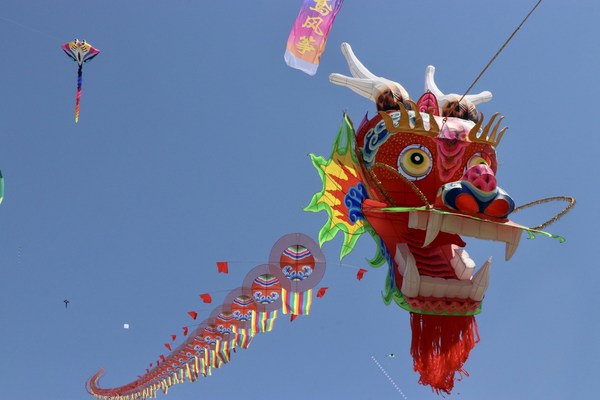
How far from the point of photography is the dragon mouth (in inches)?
454

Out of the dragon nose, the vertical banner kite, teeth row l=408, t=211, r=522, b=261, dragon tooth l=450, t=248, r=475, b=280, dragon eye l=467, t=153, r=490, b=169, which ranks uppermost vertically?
the vertical banner kite

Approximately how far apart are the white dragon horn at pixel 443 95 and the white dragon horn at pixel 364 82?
866 mm

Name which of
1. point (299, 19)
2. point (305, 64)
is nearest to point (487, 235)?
point (305, 64)

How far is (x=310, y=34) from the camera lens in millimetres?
13102

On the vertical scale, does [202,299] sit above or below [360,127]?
below

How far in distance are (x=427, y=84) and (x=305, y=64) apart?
404 centimetres

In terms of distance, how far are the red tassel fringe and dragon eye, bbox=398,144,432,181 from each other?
277cm

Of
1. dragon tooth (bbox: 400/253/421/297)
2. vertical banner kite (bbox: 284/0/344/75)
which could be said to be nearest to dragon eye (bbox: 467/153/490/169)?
dragon tooth (bbox: 400/253/421/297)

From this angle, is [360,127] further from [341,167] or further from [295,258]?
[295,258]

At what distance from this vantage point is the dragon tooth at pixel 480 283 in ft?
41.3

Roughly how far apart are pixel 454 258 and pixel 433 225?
1561 millimetres

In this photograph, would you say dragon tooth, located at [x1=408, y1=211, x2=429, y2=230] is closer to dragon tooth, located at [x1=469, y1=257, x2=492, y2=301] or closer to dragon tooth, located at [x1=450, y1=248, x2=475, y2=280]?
dragon tooth, located at [x1=450, y1=248, x2=475, y2=280]

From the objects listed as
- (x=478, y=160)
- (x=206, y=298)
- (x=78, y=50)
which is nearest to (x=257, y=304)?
(x=206, y=298)

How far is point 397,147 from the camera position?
12.9 meters
